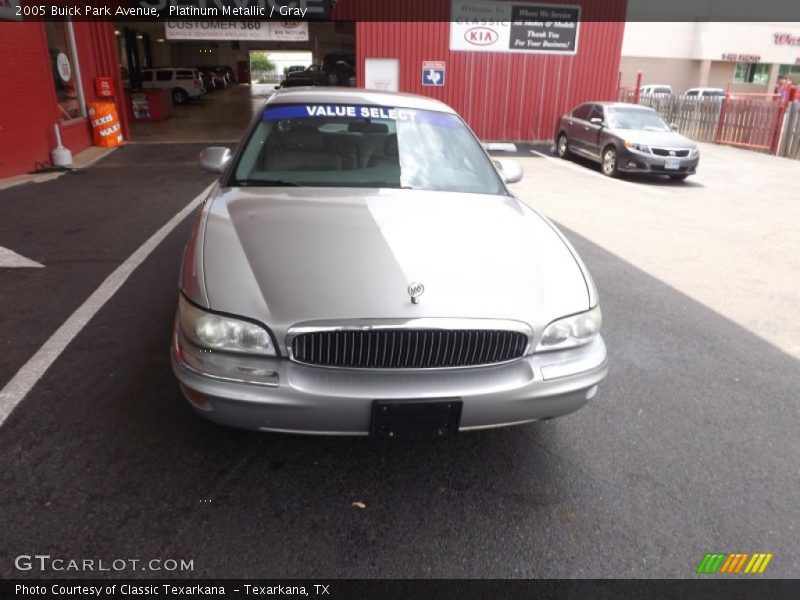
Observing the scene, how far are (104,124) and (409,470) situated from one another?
13.5 m

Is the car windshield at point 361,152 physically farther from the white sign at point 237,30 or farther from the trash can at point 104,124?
the white sign at point 237,30

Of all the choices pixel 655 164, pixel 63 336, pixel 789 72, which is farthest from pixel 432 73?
pixel 789 72

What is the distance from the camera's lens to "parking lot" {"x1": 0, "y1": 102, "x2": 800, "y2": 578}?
7.46ft

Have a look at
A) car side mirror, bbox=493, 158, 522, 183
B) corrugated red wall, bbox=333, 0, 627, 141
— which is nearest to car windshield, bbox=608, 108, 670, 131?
corrugated red wall, bbox=333, 0, 627, 141

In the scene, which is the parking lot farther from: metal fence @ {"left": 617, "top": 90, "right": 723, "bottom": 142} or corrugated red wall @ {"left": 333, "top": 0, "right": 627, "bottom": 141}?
metal fence @ {"left": 617, "top": 90, "right": 723, "bottom": 142}

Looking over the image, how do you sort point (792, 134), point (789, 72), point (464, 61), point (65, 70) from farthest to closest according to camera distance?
point (789, 72) → point (464, 61) → point (792, 134) → point (65, 70)

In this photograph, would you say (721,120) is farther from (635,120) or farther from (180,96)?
(180,96)

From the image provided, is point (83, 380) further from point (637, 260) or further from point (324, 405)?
point (637, 260)

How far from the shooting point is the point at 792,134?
1548cm

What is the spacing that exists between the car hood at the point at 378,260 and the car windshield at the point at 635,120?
34.6 feet

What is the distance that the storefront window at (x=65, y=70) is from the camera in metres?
11.6

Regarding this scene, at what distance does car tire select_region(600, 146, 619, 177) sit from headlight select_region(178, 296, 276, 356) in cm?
1102

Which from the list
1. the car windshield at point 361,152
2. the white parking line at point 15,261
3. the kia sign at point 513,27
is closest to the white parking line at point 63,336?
the white parking line at point 15,261

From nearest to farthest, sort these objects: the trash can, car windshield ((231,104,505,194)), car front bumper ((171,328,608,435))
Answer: car front bumper ((171,328,608,435)), car windshield ((231,104,505,194)), the trash can
